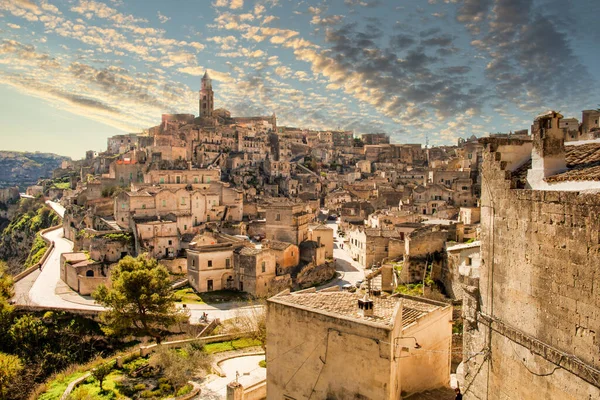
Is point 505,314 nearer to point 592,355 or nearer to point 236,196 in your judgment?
point 592,355

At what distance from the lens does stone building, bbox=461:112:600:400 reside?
20.0 ft

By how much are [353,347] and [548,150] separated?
6715mm

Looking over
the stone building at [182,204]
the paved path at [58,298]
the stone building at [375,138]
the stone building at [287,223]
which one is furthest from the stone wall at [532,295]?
the stone building at [375,138]

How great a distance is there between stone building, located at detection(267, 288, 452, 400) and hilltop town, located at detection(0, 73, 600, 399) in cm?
5

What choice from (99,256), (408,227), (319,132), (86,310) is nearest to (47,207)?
(99,256)

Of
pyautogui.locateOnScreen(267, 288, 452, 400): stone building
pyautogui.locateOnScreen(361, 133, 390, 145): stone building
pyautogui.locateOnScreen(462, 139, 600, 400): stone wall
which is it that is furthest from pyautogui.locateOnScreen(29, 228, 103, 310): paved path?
pyautogui.locateOnScreen(361, 133, 390, 145): stone building

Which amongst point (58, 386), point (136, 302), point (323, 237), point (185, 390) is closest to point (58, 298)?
point (136, 302)

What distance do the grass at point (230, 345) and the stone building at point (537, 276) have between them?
53.7ft

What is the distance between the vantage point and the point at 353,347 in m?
11.0

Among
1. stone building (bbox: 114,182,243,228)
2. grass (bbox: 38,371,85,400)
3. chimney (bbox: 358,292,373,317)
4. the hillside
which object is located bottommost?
grass (bbox: 38,371,85,400)

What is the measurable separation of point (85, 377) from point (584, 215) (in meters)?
22.5

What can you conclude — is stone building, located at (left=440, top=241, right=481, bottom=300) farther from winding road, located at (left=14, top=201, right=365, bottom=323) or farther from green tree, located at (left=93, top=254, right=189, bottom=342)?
green tree, located at (left=93, top=254, right=189, bottom=342)

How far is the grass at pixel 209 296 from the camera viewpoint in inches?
1292

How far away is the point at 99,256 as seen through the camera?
1544 inches
